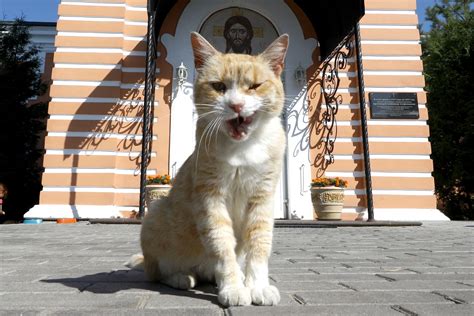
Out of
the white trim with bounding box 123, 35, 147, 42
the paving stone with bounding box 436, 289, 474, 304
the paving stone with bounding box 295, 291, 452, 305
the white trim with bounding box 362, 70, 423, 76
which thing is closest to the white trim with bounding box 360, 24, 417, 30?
the white trim with bounding box 362, 70, 423, 76

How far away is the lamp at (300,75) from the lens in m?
9.66

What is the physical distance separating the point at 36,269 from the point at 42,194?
684cm

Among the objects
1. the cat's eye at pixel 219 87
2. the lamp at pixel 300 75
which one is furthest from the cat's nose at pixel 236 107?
the lamp at pixel 300 75

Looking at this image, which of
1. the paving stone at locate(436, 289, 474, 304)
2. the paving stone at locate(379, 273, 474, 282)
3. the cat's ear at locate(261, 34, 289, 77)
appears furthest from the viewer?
the cat's ear at locate(261, 34, 289, 77)

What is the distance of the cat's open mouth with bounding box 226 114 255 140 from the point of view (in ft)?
7.02

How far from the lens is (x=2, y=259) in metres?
3.26

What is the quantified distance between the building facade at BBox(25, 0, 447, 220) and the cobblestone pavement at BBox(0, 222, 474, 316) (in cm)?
520

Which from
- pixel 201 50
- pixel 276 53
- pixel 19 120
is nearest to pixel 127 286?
pixel 201 50

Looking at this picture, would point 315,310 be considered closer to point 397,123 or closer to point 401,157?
point 401,157

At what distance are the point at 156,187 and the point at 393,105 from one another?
6.45 meters

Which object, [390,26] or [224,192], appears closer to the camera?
[224,192]

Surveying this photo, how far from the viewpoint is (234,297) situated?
1.70 metres

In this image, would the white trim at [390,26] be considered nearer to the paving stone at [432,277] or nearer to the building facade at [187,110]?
the building facade at [187,110]

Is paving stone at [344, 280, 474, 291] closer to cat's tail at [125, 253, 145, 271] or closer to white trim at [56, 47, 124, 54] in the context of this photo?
cat's tail at [125, 253, 145, 271]
